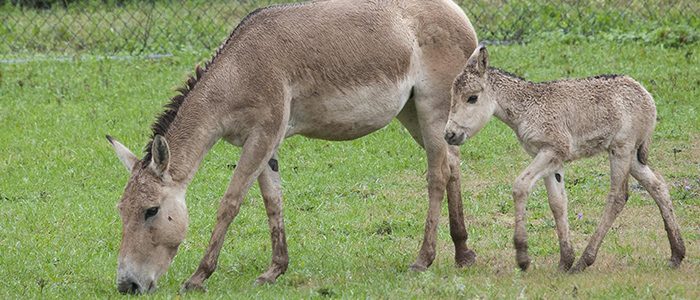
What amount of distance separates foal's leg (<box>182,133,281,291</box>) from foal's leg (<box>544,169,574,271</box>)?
184cm

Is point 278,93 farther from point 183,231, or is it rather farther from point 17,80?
point 17,80

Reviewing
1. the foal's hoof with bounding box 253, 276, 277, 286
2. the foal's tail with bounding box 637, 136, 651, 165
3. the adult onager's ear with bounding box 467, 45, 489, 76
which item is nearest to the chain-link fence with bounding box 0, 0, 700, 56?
the foal's tail with bounding box 637, 136, 651, 165

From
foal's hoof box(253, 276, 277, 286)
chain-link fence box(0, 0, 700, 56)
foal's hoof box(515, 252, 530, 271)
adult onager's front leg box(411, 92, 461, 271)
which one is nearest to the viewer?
foal's hoof box(515, 252, 530, 271)

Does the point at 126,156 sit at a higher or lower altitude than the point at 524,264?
lower

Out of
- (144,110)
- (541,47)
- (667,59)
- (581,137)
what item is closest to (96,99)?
(144,110)

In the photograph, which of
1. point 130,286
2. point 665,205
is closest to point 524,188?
point 665,205

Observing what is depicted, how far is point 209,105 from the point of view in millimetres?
8320

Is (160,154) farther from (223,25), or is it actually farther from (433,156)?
(223,25)

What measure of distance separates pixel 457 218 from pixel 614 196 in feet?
4.31

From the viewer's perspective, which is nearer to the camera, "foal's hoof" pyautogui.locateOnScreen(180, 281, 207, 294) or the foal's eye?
the foal's eye

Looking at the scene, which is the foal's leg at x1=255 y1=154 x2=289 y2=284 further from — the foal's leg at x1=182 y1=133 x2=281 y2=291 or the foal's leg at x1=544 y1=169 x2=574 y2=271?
the foal's leg at x1=544 y1=169 x2=574 y2=271

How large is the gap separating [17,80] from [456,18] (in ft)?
26.0

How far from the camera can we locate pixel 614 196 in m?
8.48

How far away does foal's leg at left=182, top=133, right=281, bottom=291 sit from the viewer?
27.2 ft
